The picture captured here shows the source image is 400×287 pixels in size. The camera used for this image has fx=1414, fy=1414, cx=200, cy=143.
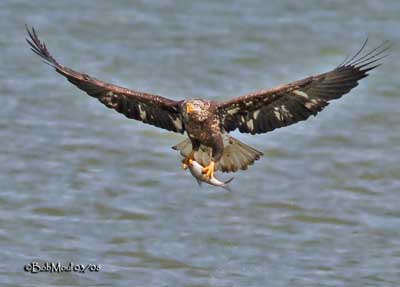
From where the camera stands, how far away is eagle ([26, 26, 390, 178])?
1108 centimetres

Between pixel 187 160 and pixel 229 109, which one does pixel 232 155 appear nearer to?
pixel 229 109

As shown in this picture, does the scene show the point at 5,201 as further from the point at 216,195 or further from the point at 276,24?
the point at 276,24

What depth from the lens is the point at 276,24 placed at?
18375mm

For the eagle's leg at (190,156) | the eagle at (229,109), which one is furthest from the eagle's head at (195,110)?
the eagle's leg at (190,156)

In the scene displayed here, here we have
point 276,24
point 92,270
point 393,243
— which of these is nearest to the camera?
point 92,270

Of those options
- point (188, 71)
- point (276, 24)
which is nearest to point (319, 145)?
point (188, 71)

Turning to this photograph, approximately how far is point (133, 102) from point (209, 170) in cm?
138

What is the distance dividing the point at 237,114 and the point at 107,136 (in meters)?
4.09

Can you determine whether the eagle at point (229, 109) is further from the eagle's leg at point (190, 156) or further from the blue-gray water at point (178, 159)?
the blue-gray water at point (178, 159)

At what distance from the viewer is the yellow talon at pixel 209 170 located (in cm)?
1055

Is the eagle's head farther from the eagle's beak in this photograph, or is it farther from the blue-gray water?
the blue-gray water

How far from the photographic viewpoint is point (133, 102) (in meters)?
11.8

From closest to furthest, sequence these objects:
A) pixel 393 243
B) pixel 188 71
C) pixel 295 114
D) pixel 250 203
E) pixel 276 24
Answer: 1. pixel 295 114
2. pixel 393 243
3. pixel 250 203
4. pixel 188 71
5. pixel 276 24

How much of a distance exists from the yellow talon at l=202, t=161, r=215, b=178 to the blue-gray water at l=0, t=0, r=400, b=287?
166cm
